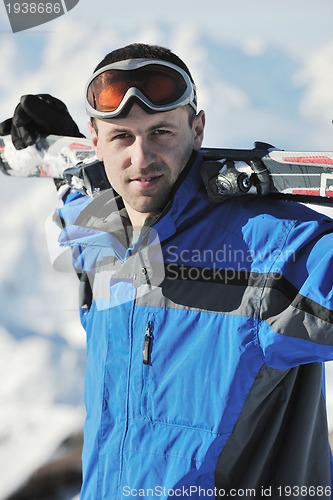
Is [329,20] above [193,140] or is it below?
above

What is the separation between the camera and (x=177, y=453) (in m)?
1.73

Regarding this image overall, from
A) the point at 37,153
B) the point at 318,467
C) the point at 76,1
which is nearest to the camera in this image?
the point at 318,467

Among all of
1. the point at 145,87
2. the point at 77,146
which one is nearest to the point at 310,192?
the point at 145,87

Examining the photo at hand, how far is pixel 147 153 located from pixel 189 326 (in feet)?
1.70

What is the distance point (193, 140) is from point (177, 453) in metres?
0.93

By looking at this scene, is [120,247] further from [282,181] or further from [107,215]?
[282,181]

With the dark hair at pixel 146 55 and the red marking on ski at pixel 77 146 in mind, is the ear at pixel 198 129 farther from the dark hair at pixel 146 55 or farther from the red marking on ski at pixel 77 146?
the red marking on ski at pixel 77 146

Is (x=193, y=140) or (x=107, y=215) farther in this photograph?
(x=107, y=215)

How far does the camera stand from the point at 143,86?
184cm

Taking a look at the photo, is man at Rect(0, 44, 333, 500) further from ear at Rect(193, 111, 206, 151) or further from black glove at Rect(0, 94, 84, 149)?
black glove at Rect(0, 94, 84, 149)

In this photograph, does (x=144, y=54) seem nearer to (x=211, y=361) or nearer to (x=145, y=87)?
(x=145, y=87)

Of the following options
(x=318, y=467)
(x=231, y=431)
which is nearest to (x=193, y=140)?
(x=231, y=431)

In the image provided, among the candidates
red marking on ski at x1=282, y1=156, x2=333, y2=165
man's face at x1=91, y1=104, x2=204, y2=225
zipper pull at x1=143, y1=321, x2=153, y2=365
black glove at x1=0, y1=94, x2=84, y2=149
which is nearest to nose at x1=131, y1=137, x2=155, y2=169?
man's face at x1=91, y1=104, x2=204, y2=225

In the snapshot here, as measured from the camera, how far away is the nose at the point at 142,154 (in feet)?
5.99
